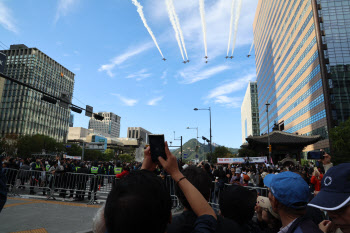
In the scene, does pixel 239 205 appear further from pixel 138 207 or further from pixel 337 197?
pixel 138 207

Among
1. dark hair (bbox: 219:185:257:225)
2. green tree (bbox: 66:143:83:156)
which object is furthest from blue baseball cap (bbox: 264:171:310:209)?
green tree (bbox: 66:143:83:156)

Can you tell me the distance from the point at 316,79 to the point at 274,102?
35.9m

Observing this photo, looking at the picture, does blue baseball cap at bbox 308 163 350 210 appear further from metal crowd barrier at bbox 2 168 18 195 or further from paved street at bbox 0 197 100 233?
metal crowd barrier at bbox 2 168 18 195

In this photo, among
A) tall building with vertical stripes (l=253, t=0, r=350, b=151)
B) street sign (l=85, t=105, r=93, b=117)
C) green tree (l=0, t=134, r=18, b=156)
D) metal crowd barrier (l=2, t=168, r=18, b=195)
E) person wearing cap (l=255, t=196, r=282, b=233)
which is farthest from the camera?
green tree (l=0, t=134, r=18, b=156)

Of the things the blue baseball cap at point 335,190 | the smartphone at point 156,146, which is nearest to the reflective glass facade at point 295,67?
the blue baseball cap at point 335,190

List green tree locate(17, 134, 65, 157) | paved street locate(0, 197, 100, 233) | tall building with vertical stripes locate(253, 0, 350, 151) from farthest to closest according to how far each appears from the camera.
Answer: green tree locate(17, 134, 65, 157)
tall building with vertical stripes locate(253, 0, 350, 151)
paved street locate(0, 197, 100, 233)

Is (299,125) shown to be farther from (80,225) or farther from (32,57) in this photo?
(32,57)

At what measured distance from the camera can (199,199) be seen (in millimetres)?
1418

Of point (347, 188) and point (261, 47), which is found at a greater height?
point (261, 47)

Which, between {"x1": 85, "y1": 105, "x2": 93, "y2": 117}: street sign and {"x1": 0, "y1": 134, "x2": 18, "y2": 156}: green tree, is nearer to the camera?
{"x1": 85, "y1": 105, "x2": 93, "y2": 117}: street sign

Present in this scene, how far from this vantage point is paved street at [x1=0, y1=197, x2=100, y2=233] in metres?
5.74

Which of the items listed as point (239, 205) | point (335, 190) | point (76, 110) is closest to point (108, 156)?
point (76, 110)

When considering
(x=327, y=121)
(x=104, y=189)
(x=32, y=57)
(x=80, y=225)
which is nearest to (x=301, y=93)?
(x=327, y=121)

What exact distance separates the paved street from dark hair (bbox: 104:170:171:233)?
5.79 m
